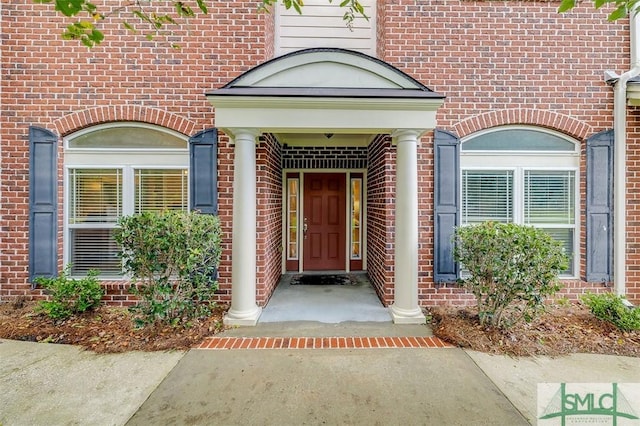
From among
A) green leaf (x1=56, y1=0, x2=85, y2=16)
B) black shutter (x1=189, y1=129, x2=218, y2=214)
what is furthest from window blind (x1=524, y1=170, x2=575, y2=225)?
green leaf (x1=56, y1=0, x2=85, y2=16)

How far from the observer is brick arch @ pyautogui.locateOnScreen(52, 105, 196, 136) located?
4305 millimetres

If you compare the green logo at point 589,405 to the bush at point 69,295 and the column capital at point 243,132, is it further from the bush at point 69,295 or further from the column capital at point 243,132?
the bush at point 69,295

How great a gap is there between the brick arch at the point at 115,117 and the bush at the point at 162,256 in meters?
1.53

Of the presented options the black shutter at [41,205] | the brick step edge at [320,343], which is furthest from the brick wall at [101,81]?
the brick step edge at [320,343]

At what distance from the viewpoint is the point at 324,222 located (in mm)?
6426

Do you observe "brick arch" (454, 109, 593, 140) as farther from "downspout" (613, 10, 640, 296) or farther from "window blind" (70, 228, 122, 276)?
"window blind" (70, 228, 122, 276)

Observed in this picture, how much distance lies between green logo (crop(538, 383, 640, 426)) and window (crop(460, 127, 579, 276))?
234 centimetres

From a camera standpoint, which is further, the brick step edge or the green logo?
the brick step edge

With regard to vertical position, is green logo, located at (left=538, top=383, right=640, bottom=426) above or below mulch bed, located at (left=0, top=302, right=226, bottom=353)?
below

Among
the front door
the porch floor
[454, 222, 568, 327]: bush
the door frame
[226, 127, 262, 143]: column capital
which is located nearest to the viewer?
[454, 222, 568, 327]: bush

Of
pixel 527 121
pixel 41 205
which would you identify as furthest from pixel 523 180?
pixel 41 205

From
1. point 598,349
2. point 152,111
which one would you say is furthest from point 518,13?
point 152,111

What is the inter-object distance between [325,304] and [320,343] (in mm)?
1122

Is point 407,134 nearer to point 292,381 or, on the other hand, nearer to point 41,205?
point 292,381
